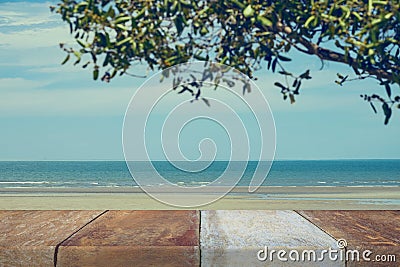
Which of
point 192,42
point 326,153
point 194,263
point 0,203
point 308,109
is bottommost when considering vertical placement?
point 0,203

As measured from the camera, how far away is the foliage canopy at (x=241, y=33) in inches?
61.0

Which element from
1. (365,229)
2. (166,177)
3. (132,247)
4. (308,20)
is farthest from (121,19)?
(166,177)

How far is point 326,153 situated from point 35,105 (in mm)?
1331

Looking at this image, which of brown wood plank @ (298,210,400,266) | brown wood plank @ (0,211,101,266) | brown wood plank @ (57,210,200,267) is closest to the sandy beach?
brown wood plank @ (0,211,101,266)

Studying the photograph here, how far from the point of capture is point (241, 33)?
1656 millimetres

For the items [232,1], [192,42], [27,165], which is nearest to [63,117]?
[192,42]

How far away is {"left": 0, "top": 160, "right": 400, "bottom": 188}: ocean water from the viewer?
917 cm

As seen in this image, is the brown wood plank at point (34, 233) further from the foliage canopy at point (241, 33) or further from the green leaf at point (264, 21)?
the green leaf at point (264, 21)

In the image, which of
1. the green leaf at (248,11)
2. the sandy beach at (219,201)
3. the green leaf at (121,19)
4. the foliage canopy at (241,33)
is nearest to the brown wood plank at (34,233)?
the foliage canopy at (241,33)

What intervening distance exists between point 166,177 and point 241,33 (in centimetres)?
933

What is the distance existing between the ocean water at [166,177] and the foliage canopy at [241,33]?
6.74m

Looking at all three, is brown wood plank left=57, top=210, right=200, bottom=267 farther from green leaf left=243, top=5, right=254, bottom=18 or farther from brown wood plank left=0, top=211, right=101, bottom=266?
green leaf left=243, top=5, right=254, bottom=18

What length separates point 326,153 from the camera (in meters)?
2.48

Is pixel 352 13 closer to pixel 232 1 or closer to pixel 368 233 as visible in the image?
pixel 232 1
